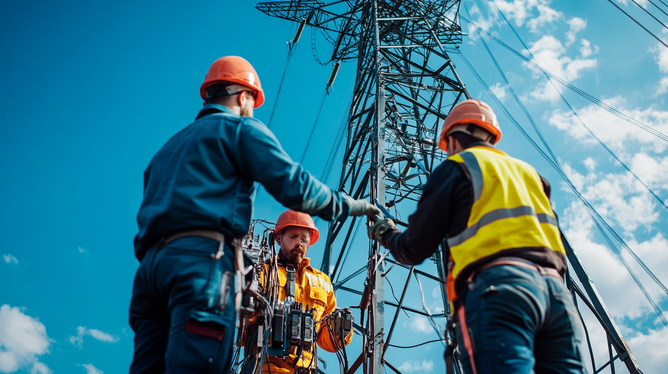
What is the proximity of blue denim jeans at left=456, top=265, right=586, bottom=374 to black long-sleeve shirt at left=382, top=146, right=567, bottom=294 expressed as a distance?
0.25 feet

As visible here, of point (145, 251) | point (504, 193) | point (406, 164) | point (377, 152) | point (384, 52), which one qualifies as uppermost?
point (384, 52)

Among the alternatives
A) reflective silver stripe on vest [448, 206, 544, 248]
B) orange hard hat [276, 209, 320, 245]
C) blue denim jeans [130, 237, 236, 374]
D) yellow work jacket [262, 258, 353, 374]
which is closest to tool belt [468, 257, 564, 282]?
reflective silver stripe on vest [448, 206, 544, 248]

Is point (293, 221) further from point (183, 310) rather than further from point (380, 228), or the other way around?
point (183, 310)

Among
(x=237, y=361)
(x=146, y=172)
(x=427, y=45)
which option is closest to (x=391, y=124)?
(x=427, y=45)

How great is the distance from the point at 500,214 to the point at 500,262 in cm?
20

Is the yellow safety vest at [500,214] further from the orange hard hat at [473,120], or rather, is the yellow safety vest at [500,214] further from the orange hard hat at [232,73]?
the orange hard hat at [232,73]

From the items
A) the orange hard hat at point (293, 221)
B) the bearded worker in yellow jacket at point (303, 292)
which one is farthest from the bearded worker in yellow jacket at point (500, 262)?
the orange hard hat at point (293, 221)

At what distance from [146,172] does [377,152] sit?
15.8 ft

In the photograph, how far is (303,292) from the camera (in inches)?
189

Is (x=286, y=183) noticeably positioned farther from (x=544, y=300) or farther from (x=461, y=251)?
(x=544, y=300)

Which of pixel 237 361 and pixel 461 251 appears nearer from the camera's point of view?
pixel 461 251

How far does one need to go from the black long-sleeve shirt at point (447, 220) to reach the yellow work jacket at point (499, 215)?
0.08ft

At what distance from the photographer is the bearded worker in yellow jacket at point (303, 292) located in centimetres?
429

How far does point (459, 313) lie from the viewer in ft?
6.32
